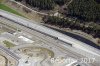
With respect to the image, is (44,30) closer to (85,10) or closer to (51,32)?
(51,32)

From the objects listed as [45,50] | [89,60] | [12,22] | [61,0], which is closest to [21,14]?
[12,22]

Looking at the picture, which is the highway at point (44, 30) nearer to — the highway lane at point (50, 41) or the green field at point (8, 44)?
the highway lane at point (50, 41)

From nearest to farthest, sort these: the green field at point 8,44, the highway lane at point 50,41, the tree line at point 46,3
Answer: the highway lane at point 50,41, the green field at point 8,44, the tree line at point 46,3

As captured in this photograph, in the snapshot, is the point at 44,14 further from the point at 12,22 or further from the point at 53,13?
the point at 12,22

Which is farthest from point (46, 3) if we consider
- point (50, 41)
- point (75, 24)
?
point (50, 41)

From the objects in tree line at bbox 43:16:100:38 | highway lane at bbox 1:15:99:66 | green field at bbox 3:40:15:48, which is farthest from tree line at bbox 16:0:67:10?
green field at bbox 3:40:15:48

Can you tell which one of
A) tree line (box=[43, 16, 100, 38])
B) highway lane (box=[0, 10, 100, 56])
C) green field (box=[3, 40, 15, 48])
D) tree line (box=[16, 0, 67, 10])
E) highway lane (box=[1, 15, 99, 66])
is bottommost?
green field (box=[3, 40, 15, 48])

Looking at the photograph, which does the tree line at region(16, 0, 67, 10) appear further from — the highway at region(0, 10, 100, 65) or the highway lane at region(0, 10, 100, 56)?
the highway lane at region(0, 10, 100, 56)

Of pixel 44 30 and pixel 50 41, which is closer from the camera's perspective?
pixel 50 41

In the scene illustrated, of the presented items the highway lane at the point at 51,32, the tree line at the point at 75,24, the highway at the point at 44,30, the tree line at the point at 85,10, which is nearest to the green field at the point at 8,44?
the highway at the point at 44,30
